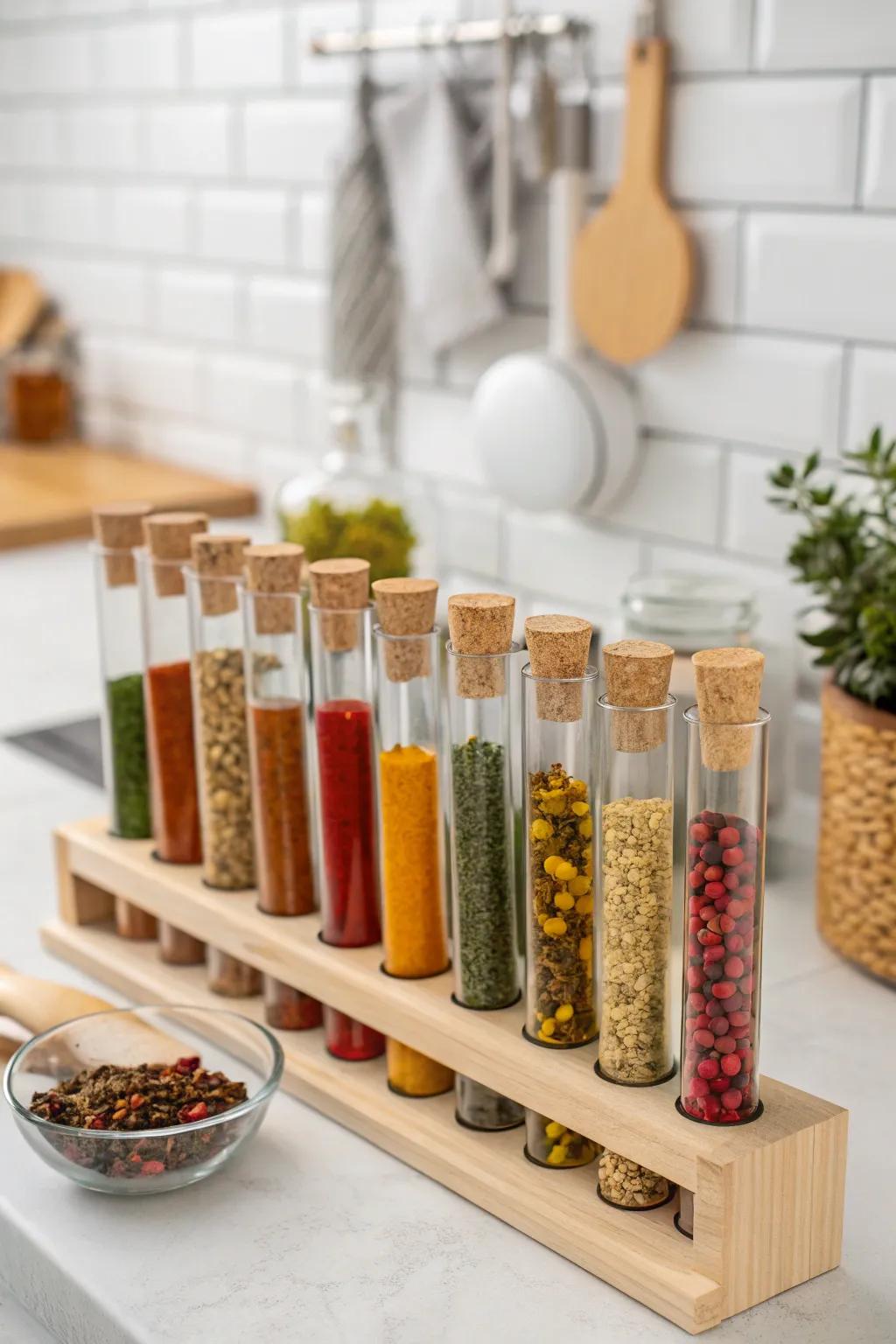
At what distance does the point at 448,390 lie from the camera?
66.6 inches

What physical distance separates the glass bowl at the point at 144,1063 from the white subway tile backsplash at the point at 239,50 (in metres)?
1.26

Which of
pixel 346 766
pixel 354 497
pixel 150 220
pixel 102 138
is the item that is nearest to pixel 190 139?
pixel 150 220

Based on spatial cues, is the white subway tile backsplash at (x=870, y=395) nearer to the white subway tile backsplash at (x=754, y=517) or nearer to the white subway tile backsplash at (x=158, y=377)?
the white subway tile backsplash at (x=754, y=517)

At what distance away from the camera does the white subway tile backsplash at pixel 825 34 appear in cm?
117

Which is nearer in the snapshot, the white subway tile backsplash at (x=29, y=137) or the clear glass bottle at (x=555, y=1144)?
the clear glass bottle at (x=555, y=1144)

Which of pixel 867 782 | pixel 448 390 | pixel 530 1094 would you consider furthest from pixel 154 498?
pixel 530 1094

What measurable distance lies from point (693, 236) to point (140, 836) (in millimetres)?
693

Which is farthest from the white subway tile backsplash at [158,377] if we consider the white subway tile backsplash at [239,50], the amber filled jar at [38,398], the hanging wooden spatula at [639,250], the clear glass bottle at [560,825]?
the clear glass bottle at [560,825]

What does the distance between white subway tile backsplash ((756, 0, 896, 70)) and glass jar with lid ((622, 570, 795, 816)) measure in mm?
401

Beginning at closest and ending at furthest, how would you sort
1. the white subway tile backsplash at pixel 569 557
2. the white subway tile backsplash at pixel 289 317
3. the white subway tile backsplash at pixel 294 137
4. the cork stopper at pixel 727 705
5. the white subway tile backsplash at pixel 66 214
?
1. the cork stopper at pixel 727 705
2. the white subway tile backsplash at pixel 569 557
3. the white subway tile backsplash at pixel 294 137
4. the white subway tile backsplash at pixel 289 317
5. the white subway tile backsplash at pixel 66 214

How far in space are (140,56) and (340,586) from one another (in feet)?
4.82

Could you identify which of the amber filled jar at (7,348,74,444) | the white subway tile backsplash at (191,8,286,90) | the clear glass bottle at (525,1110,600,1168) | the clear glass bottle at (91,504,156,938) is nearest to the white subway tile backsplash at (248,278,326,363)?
the white subway tile backsplash at (191,8,286,90)

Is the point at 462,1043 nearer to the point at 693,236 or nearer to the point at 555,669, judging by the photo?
the point at 555,669

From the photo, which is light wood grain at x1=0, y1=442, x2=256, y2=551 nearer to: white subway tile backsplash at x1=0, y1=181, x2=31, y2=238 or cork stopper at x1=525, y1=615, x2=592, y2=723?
Answer: white subway tile backsplash at x1=0, y1=181, x2=31, y2=238
